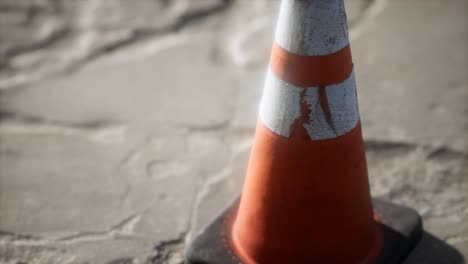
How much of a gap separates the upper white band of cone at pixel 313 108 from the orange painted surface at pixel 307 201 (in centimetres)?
2

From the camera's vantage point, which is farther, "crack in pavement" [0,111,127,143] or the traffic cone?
"crack in pavement" [0,111,127,143]

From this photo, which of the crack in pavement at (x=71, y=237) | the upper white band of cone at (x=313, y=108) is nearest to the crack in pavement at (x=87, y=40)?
the crack in pavement at (x=71, y=237)

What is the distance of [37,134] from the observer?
2.60 meters

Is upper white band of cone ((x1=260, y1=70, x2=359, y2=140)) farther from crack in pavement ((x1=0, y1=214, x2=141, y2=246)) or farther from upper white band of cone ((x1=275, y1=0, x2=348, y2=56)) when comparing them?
crack in pavement ((x1=0, y1=214, x2=141, y2=246))

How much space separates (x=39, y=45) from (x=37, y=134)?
588 millimetres

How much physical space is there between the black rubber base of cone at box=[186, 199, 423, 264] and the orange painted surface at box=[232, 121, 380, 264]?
0.17ft

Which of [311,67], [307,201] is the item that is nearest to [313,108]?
[311,67]

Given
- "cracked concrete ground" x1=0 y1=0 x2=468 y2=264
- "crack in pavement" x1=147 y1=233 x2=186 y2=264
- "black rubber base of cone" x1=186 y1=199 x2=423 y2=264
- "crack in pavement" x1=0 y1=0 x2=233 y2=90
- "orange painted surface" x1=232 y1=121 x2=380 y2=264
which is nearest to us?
"orange painted surface" x1=232 y1=121 x2=380 y2=264

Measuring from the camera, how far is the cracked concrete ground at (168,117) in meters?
2.20

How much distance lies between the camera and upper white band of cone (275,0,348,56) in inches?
65.5

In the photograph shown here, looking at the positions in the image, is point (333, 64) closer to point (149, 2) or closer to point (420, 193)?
point (420, 193)

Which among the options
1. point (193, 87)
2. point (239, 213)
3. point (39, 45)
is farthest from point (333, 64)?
point (39, 45)

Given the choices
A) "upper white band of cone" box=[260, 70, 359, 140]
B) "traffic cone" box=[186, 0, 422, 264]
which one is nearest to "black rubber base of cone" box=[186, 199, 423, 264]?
"traffic cone" box=[186, 0, 422, 264]

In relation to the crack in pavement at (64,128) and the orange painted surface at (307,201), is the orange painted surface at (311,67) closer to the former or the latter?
the orange painted surface at (307,201)
